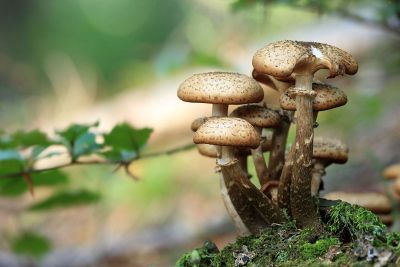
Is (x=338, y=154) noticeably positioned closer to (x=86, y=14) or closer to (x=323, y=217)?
(x=323, y=217)

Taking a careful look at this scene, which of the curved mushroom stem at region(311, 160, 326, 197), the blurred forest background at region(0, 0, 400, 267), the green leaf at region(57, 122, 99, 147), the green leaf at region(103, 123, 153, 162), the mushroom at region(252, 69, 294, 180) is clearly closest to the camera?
the mushroom at region(252, 69, 294, 180)

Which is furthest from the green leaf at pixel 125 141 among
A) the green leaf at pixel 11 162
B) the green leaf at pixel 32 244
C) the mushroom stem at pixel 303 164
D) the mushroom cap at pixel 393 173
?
the green leaf at pixel 32 244

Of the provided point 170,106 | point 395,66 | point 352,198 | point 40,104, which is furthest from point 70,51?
point 352,198

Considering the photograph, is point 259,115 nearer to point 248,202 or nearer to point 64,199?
point 248,202

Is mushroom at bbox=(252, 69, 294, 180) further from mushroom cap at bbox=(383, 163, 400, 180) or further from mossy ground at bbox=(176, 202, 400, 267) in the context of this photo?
mushroom cap at bbox=(383, 163, 400, 180)

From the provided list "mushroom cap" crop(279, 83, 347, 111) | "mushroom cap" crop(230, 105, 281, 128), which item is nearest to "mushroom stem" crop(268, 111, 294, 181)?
"mushroom cap" crop(230, 105, 281, 128)

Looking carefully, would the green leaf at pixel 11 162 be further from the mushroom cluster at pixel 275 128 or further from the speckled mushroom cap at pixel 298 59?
the speckled mushroom cap at pixel 298 59

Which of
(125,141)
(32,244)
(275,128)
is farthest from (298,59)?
(32,244)
